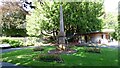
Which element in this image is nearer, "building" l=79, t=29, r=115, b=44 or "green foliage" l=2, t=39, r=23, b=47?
"green foliage" l=2, t=39, r=23, b=47

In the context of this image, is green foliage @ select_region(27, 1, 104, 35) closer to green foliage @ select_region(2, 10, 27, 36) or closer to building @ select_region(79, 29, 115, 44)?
green foliage @ select_region(2, 10, 27, 36)

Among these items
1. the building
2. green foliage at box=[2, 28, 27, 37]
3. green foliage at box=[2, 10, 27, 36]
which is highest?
green foliage at box=[2, 10, 27, 36]

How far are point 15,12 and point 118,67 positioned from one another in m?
26.3

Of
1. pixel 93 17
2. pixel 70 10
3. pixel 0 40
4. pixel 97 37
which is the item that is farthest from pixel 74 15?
pixel 97 37

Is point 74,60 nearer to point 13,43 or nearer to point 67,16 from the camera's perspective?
point 67,16

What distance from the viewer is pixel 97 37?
35.4 m

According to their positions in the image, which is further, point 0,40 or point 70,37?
point 70,37

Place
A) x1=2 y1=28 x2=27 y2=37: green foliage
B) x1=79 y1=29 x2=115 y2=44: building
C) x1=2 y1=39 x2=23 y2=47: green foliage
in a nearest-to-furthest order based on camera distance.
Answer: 1. x1=2 y1=39 x2=23 y2=47: green foliage
2. x1=2 y1=28 x2=27 y2=37: green foliage
3. x1=79 y1=29 x2=115 y2=44: building

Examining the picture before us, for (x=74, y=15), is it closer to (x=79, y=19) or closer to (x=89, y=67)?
(x=79, y=19)

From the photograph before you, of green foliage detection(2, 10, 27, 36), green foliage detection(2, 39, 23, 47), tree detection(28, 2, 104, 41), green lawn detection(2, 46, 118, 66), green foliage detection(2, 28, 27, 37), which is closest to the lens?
green lawn detection(2, 46, 118, 66)

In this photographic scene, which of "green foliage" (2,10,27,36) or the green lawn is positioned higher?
"green foliage" (2,10,27,36)

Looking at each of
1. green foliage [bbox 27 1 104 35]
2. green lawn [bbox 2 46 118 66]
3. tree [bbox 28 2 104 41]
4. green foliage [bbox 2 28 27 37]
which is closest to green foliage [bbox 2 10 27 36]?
green foliage [bbox 2 28 27 37]

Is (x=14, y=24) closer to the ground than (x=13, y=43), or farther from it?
farther from it

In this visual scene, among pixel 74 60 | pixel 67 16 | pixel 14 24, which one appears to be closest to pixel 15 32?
pixel 14 24
